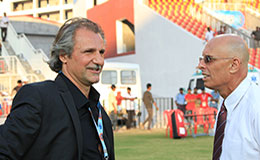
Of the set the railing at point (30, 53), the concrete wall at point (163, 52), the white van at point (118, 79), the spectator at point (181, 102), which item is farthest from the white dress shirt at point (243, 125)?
the concrete wall at point (163, 52)

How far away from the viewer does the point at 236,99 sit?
2428 mm

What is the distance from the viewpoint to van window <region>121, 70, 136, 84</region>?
17.4 meters

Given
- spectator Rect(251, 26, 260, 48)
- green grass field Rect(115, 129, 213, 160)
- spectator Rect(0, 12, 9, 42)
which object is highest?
spectator Rect(0, 12, 9, 42)

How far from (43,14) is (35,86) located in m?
56.7

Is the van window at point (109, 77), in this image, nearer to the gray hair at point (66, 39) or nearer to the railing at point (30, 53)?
the railing at point (30, 53)

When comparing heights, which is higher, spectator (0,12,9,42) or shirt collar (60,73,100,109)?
spectator (0,12,9,42)

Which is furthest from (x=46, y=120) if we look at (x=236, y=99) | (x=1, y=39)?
(x=1, y=39)

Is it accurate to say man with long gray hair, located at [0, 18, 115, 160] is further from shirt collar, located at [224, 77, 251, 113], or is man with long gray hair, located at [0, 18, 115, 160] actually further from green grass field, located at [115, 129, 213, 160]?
green grass field, located at [115, 129, 213, 160]

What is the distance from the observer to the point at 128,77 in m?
17.7

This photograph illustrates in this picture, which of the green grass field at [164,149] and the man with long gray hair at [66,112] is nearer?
the man with long gray hair at [66,112]

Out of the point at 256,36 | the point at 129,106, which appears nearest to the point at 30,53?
the point at 129,106

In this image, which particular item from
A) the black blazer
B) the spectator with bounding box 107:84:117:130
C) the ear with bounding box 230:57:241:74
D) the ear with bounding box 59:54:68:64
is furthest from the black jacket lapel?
the spectator with bounding box 107:84:117:130

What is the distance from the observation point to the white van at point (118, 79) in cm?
1644

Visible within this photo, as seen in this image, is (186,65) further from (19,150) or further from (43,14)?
(43,14)
